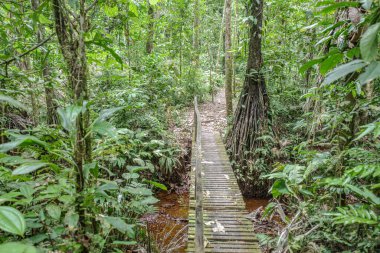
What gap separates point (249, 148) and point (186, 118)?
373 centimetres

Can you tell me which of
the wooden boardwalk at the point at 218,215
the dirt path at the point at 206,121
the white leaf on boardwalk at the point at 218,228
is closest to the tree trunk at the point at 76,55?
the wooden boardwalk at the point at 218,215

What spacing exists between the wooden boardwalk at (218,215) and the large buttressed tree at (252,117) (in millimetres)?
1082

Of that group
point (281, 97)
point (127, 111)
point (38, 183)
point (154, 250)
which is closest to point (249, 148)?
point (281, 97)

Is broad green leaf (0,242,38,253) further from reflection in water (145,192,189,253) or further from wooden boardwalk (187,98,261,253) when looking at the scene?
reflection in water (145,192,189,253)

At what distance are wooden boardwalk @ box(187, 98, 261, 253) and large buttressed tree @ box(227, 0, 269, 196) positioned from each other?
3.55 ft

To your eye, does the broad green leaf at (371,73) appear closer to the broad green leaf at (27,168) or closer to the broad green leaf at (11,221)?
the broad green leaf at (11,221)

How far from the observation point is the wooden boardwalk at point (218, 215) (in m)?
3.08

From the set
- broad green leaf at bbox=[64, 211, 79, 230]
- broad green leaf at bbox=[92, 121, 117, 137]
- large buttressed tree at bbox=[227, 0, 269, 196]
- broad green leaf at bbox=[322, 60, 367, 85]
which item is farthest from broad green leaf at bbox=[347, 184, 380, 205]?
large buttressed tree at bbox=[227, 0, 269, 196]

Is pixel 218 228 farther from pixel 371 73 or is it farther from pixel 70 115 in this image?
pixel 371 73

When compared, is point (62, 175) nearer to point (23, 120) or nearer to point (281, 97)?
point (23, 120)

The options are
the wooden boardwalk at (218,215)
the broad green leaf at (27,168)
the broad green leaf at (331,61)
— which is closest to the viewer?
the broad green leaf at (331,61)

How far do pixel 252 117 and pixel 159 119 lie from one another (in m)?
2.81

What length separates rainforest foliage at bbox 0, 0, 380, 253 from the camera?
152 centimetres

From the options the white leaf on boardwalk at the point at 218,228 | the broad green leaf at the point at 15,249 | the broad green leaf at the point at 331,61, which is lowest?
the white leaf on boardwalk at the point at 218,228
